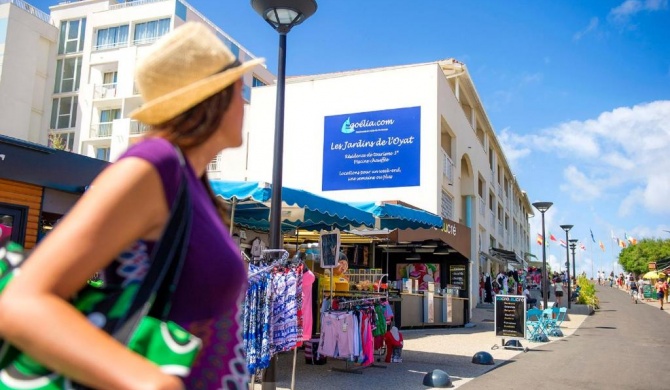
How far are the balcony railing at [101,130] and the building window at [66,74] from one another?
4855mm

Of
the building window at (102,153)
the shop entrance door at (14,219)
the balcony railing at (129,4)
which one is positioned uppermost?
the balcony railing at (129,4)

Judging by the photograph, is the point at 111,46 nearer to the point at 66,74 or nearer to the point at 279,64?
the point at 66,74

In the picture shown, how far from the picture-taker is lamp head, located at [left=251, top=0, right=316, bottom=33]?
580 centimetres

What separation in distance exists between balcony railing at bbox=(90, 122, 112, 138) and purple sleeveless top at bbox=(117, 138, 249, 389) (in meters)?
45.9

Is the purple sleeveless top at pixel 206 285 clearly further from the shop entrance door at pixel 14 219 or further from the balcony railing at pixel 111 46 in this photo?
the balcony railing at pixel 111 46

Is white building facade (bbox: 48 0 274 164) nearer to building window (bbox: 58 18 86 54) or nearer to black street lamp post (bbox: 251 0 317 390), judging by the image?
building window (bbox: 58 18 86 54)

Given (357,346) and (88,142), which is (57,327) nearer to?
(357,346)

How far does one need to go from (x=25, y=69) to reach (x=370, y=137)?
1373 inches

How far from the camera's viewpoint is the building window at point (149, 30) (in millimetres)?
43344

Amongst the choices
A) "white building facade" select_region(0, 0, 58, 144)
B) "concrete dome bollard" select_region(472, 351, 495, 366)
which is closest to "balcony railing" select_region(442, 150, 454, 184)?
"concrete dome bollard" select_region(472, 351, 495, 366)

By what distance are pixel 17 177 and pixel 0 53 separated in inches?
1635

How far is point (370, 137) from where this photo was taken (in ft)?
72.9

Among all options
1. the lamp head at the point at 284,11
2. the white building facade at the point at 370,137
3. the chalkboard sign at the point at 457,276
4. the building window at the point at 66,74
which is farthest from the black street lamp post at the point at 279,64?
the building window at the point at 66,74

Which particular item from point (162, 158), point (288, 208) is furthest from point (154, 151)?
point (288, 208)
